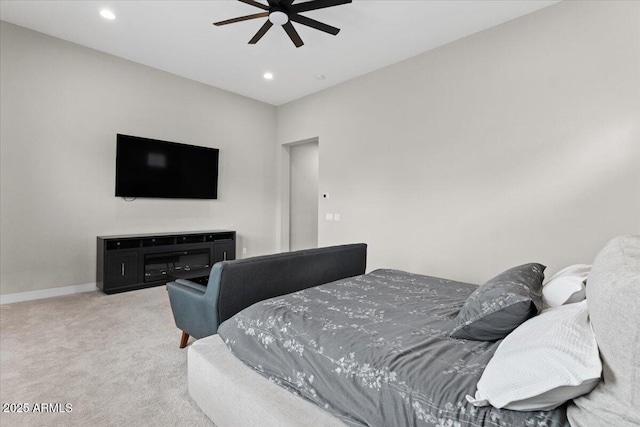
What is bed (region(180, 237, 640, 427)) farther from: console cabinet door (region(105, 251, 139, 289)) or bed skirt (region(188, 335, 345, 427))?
console cabinet door (region(105, 251, 139, 289))

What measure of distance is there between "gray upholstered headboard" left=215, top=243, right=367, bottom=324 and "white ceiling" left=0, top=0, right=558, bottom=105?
2.59 meters

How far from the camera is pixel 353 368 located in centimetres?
123

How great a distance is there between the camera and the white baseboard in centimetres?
364

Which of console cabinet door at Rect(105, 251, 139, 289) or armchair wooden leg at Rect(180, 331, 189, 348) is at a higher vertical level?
console cabinet door at Rect(105, 251, 139, 289)

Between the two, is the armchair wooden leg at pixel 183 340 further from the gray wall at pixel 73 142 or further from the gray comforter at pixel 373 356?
the gray wall at pixel 73 142

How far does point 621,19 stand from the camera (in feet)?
9.18

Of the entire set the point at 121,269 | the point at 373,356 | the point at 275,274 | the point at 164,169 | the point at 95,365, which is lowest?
the point at 95,365

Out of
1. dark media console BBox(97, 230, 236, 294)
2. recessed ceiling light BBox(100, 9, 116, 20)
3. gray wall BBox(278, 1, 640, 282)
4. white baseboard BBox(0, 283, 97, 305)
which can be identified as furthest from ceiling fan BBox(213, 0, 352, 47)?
white baseboard BBox(0, 283, 97, 305)

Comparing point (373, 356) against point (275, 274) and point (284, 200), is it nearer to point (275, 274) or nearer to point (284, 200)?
point (275, 274)

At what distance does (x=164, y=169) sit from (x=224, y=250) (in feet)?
5.17

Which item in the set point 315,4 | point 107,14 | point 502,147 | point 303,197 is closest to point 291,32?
point 315,4

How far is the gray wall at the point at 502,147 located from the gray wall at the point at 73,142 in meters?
2.79

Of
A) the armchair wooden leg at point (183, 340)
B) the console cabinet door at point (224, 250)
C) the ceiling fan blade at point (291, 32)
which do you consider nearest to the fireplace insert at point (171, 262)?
the console cabinet door at point (224, 250)

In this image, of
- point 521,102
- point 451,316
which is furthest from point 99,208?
point 521,102
